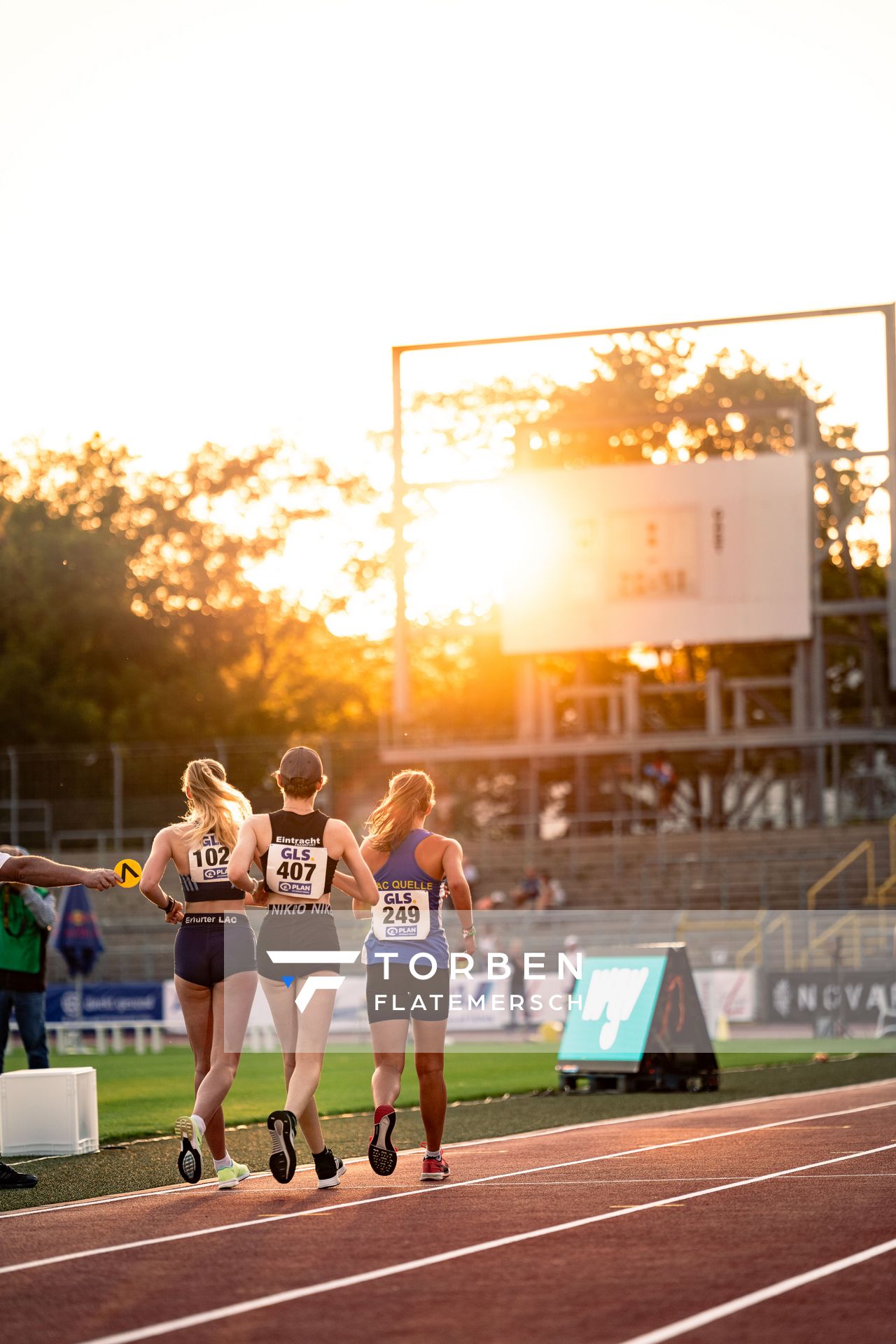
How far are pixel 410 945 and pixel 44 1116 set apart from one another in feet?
12.1

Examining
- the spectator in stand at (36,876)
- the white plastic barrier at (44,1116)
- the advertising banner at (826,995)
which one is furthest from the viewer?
the advertising banner at (826,995)

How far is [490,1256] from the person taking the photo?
26.3 feet

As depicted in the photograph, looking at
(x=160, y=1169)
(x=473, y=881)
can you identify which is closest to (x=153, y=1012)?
(x=473, y=881)

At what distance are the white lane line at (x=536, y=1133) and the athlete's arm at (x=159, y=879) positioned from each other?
1455 millimetres

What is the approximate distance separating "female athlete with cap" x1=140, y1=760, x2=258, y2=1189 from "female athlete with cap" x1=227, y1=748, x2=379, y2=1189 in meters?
0.20

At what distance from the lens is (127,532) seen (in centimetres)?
6078

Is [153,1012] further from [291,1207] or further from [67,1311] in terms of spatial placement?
[67,1311]

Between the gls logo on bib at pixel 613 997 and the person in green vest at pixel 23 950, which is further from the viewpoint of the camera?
the gls logo on bib at pixel 613 997

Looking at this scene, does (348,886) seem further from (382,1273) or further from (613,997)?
(613,997)

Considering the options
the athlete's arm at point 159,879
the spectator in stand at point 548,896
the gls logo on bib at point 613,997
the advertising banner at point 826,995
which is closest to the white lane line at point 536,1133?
the gls logo on bib at point 613,997

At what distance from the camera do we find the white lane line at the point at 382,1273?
Result: 21.7ft

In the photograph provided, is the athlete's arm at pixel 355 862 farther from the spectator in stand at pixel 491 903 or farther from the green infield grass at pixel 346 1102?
the spectator in stand at pixel 491 903

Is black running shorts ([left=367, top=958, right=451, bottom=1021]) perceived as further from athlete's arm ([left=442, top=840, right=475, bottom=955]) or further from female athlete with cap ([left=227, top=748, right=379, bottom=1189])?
female athlete with cap ([left=227, top=748, right=379, bottom=1189])

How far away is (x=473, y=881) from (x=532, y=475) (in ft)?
25.5
